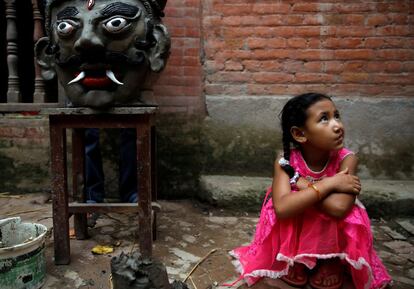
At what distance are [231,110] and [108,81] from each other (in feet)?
4.56

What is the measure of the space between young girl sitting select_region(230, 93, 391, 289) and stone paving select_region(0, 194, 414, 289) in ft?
0.50

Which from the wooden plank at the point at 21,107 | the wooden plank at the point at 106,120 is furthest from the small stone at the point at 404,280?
the wooden plank at the point at 21,107

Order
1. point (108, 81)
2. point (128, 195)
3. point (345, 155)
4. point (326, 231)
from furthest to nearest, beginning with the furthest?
point (128, 195), point (108, 81), point (345, 155), point (326, 231)

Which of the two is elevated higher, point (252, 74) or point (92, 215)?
point (252, 74)

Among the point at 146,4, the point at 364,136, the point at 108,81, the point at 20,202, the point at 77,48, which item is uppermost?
the point at 146,4

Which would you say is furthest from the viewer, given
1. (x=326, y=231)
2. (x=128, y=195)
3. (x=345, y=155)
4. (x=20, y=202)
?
(x=20, y=202)

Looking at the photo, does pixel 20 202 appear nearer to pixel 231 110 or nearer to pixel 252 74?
pixel 231 110

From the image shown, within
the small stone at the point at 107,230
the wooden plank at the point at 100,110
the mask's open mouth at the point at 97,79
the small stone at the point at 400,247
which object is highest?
the mask's open mouth at the point at 97,79

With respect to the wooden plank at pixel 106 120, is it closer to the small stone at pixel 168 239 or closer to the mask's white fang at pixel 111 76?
the mask's white fang at pixel 111 76

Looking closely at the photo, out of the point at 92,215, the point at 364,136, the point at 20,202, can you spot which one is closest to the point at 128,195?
the point at 92,215

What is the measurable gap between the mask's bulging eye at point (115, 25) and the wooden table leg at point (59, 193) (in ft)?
1.91

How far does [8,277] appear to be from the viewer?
1588 mm

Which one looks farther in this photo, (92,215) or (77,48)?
(92,215)

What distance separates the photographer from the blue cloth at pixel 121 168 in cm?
277
